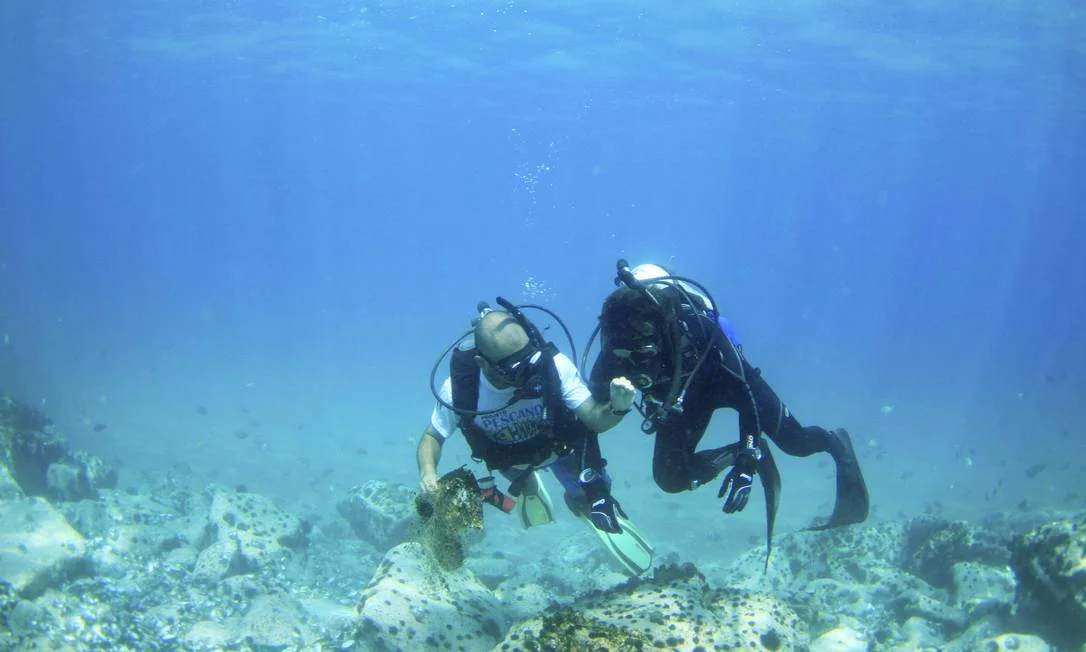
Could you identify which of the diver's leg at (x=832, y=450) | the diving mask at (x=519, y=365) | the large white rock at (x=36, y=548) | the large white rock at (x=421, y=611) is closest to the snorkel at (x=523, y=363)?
the diving mask at (x=519, y=365)

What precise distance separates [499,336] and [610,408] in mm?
976

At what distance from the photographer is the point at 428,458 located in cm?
560

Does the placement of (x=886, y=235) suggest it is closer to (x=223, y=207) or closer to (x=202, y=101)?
(x=202, y=101)

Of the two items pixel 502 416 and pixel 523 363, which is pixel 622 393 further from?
pixel 502 416

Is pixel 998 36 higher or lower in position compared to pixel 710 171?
lower

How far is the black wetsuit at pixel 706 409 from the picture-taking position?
18.1 ft

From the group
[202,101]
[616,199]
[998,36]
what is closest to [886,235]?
[616,199]

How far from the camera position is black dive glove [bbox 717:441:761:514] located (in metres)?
5.66

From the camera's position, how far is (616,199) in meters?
95.9

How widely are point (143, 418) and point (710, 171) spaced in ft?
185

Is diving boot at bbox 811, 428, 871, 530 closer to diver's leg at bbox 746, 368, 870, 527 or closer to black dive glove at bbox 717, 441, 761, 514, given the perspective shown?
diver's leg at bbox 746, 368, 870, 527

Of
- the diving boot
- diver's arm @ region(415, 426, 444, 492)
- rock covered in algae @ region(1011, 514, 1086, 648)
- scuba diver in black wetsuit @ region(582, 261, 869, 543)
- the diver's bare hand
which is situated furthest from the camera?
the diving boot

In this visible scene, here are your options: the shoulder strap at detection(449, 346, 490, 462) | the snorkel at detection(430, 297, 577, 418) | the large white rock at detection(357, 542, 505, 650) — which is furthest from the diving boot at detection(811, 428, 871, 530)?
the shoulder strap at detection(449, 346, 490, 462)

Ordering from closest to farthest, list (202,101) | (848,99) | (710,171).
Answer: (848,99), (202,101), (710,171)
